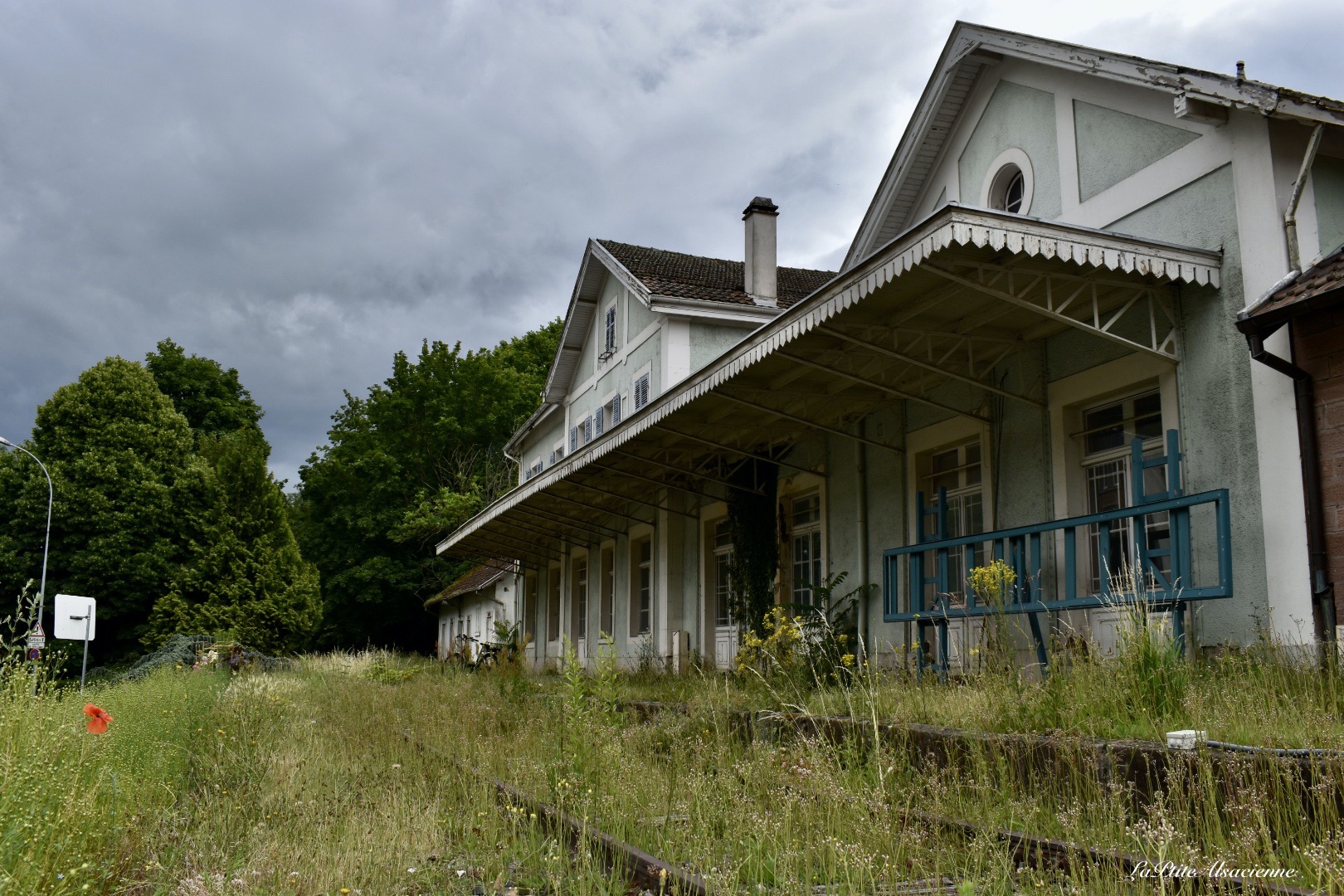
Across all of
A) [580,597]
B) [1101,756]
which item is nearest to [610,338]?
[580,597]

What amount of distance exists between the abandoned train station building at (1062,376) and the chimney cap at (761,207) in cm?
652

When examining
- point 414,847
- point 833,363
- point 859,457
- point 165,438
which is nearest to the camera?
point 414,847

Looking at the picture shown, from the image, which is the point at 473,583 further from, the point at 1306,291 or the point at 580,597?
the point at 1306,291

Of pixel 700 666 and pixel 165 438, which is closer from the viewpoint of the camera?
pixel 700 666

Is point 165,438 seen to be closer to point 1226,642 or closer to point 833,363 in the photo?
point 833,363

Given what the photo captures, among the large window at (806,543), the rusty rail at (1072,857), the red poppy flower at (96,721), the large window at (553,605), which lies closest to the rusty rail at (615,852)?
the rusty rail at (1072,857)

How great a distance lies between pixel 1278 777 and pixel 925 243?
431 cm

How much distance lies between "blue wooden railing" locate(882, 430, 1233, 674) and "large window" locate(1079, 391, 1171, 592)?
50 mm

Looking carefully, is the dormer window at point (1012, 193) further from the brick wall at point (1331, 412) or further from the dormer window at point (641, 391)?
the dormer window at point (641, 391)

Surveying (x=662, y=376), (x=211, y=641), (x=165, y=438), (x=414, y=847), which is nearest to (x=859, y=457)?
(x=662, y=376)

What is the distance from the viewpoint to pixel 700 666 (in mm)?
15180

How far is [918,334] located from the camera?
1055 cm

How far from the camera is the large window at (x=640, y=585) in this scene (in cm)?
2059

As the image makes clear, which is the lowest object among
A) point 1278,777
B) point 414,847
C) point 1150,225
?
point 414,847
